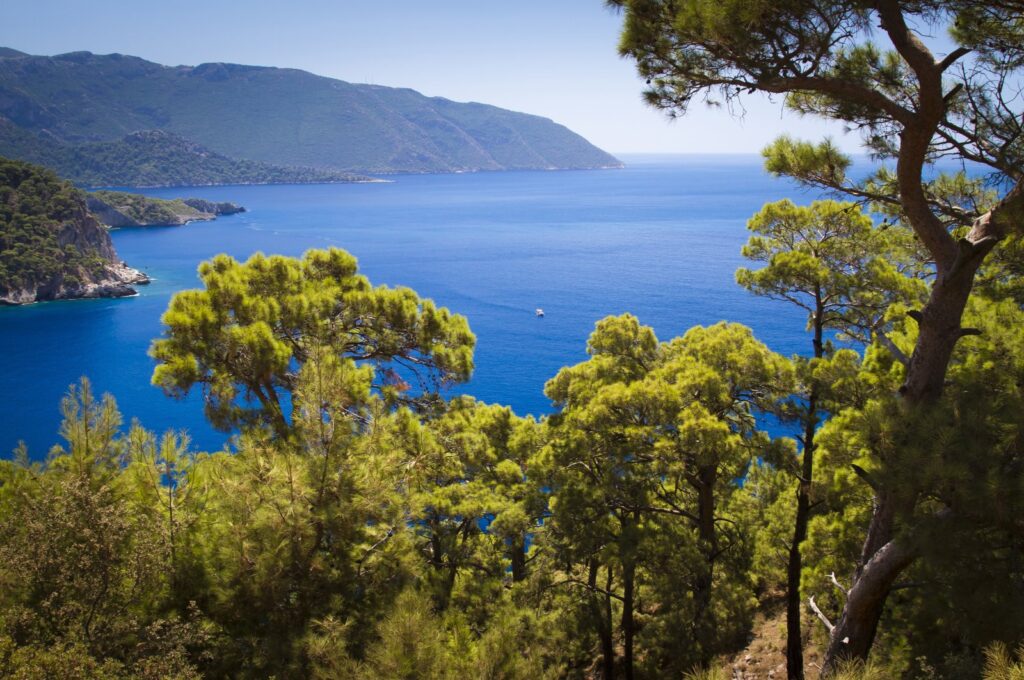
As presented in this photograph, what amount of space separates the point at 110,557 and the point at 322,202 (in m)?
130

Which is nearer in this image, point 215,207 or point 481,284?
point 481,284

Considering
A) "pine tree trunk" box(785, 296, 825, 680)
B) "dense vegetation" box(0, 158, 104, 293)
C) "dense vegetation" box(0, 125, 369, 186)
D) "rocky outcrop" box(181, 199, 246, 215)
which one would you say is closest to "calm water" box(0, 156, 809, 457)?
"dense vegetation" box(0, 158, 104, 293)

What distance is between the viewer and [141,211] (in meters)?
101

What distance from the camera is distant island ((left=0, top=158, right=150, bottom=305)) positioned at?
55062 mm

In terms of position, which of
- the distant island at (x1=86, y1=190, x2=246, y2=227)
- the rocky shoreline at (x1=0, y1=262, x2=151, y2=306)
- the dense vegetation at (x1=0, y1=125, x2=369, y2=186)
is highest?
the dense vegetation at (x1=0, y1=125, x2=369, y2=186)

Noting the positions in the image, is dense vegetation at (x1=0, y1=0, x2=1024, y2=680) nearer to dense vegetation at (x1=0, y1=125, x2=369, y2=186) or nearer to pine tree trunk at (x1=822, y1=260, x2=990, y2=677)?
pine tree trunk at (x1=822, y1=260, x2=990, y2=677)

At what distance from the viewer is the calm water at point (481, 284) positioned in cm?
3256

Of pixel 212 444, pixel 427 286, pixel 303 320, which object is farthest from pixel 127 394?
pixel 303 320

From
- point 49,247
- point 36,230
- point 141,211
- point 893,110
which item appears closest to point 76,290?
point 49,247

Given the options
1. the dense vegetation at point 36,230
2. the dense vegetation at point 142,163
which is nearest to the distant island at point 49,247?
the dense vegetation at point 36,230

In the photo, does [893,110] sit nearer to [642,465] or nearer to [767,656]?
[642,465]

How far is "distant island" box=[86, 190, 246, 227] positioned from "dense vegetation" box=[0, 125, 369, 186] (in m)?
70.5

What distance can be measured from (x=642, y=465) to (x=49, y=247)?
67964 millimetres

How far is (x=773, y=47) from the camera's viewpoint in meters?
4.78
